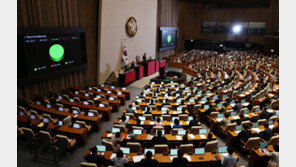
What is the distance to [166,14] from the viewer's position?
2619 centimetres

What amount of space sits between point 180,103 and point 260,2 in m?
28.7

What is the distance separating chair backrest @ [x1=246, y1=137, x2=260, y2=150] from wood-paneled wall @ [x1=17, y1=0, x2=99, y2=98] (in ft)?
35.9

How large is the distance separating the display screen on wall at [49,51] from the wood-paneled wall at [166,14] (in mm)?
13245

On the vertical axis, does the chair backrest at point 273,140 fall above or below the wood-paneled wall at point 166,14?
below

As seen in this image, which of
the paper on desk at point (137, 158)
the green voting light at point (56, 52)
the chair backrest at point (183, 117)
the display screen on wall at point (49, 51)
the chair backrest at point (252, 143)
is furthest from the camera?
the green voting light at point (56, 52)

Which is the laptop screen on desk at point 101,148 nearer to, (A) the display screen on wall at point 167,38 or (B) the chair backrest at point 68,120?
(B) the chair backrest at point 68,120

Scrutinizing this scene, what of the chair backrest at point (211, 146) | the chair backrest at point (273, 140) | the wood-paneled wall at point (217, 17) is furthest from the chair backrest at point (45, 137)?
the wood-paneled wall at point (217, 17)

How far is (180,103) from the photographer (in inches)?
435

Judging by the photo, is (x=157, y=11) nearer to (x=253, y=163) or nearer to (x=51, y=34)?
(x=51, y=34)

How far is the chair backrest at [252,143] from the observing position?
6450mm

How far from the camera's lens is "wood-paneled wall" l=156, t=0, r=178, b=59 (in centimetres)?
2453

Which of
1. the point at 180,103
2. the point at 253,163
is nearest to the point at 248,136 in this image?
the point at 253,163

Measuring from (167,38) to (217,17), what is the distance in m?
13.2

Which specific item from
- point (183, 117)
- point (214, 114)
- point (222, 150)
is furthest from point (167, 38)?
point (222, 150)
